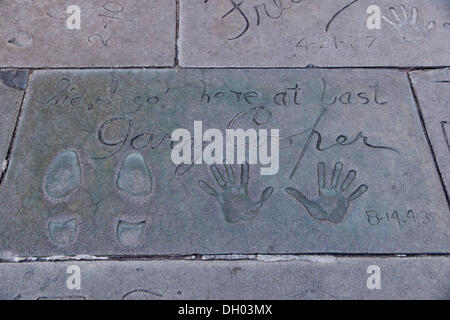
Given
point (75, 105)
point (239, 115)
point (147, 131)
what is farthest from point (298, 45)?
point (75, 105)

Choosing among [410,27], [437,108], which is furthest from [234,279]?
[410,27]

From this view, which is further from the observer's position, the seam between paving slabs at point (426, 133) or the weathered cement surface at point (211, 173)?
the seam between paving slabs at point (426, 133)

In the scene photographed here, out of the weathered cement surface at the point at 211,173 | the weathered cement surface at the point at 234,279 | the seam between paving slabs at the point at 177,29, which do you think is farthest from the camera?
the seam between paving slabs at the point at 177,29

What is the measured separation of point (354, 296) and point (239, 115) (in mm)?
790

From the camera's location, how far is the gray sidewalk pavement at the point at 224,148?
1.56m

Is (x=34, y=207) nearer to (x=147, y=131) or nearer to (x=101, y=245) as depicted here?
(x=101, y=245)

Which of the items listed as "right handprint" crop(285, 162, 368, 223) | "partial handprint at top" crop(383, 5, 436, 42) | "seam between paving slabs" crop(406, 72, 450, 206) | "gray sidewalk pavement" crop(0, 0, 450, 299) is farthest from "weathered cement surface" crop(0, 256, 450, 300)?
A: "partial handprint at top" crop(383, 5, 436, 42)

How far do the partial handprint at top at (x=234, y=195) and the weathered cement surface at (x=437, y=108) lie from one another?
66cm

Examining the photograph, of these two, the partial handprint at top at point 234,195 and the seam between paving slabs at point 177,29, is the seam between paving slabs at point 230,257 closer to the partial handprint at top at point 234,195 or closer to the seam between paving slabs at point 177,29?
the partial handprint at top at point 234,195

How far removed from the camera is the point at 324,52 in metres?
2.04

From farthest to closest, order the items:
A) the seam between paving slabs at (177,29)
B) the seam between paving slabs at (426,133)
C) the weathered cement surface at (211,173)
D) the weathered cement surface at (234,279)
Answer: the seam between paving slabs at (177,29) → the seam between paving slabs at (426,133) → the weathered cement surface at (211,173) → the weathered cement surface at (234,279)

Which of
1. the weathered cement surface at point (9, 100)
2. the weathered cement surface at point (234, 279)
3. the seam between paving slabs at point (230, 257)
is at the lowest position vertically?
the weathered cement surface at point (234, 279)
